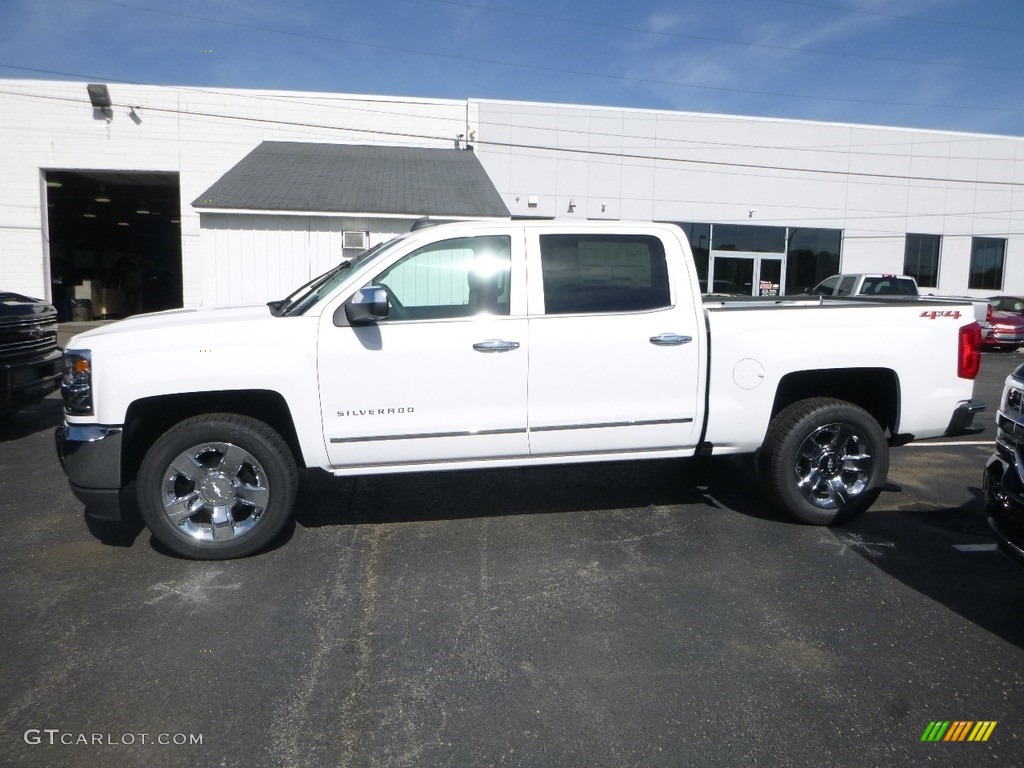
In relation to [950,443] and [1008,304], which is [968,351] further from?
[1008,304]

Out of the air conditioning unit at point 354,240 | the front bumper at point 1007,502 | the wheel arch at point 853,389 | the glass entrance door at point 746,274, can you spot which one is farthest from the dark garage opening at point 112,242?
the front bumper at point 1007,502

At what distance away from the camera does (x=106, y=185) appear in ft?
81.3

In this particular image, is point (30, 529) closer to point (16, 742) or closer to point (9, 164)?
point (16, 742)

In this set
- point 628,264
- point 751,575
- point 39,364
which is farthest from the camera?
point 39,364

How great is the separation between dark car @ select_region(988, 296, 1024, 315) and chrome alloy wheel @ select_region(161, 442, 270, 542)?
73.7 ft

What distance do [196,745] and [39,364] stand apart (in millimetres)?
6625

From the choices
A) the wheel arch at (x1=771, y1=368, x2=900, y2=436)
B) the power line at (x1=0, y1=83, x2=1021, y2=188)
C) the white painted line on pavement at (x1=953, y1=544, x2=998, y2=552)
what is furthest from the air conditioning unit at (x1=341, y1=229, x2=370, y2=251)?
the white painted line on pavement at (x1=953, y1=544, x2=998, y2=552)

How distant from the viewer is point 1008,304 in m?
22.6

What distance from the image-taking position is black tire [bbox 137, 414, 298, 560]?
480 cm

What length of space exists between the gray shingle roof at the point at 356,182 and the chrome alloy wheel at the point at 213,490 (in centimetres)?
1173

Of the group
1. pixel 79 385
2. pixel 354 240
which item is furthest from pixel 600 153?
pixel 79 385

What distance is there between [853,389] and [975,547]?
129 centimetres

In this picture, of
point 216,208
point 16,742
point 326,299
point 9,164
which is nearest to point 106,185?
point 9,164

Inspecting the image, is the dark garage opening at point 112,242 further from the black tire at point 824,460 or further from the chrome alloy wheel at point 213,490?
the black tire at point 824,460
